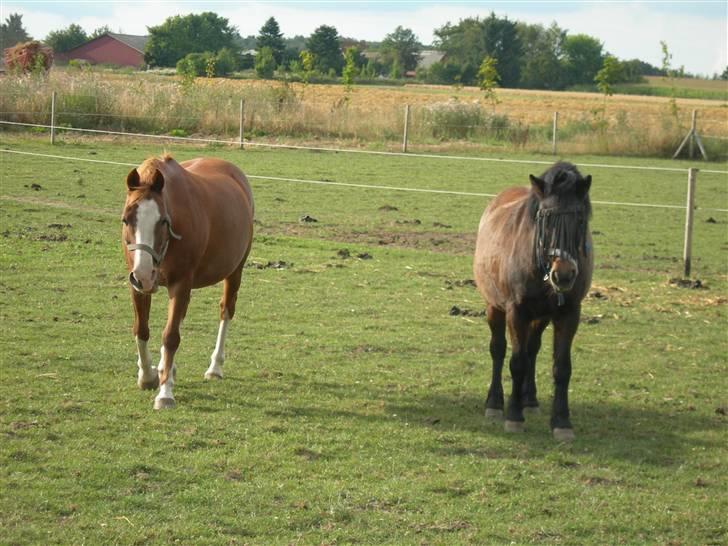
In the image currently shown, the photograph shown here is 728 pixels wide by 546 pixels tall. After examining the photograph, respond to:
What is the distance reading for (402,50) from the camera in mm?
116500

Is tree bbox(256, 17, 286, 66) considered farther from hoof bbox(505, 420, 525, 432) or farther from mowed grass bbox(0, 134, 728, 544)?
hoof bbox(505, 420, 525, 432)

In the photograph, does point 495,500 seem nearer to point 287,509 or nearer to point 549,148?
point 287,509

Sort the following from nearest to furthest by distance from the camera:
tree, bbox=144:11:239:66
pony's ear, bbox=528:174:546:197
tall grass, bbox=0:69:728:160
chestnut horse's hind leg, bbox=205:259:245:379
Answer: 1. pony's ear, bbox=528:174:546:197
2. chestnut horse's hind leg, bbox=205:259:245:379
3. tall grass, bbox=0:69:728:160
4. tree, bbox=144:11:239:66

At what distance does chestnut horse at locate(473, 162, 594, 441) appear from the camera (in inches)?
232

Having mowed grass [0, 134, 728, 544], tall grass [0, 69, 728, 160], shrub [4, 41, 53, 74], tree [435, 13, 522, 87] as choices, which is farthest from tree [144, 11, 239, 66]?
mowed grass [0, 134, 728, 544]

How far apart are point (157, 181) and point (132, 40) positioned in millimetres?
83877

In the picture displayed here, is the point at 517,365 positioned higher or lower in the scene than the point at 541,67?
lower

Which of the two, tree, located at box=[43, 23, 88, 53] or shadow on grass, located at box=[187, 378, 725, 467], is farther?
tree, located at box=[43, 23, 88, 53]

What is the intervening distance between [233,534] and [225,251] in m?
3.08

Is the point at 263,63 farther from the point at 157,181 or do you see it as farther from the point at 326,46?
the point at 157,181

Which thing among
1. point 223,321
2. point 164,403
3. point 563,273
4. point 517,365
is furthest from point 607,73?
point 164,403

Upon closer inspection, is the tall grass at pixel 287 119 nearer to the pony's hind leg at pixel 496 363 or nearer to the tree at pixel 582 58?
the pony's hind leg at pixel 496 363

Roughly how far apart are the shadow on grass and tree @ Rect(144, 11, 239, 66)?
70.6 metres

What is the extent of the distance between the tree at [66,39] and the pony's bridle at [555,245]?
8859 cm
